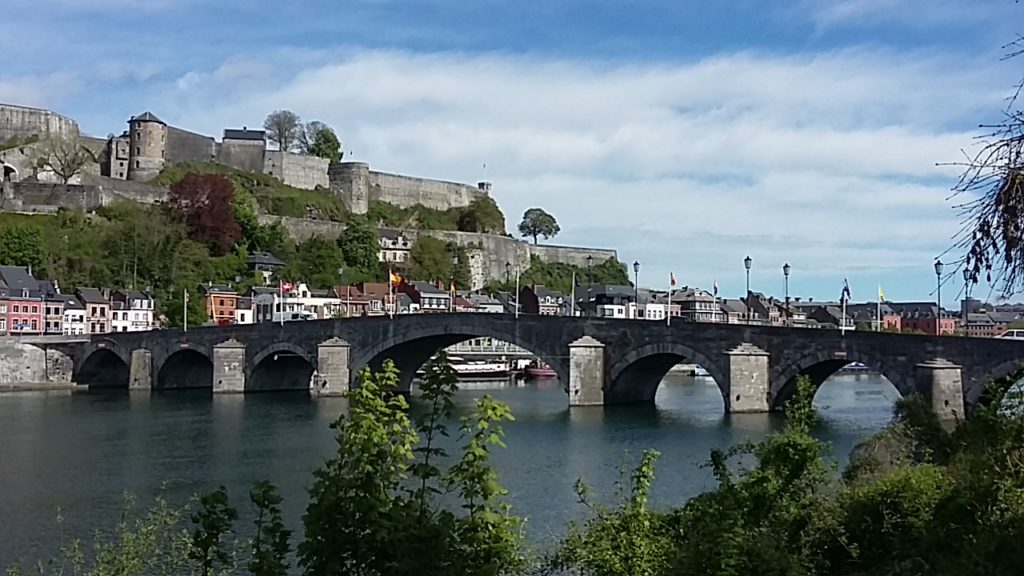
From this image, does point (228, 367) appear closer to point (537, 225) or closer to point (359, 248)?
point (359, 248)

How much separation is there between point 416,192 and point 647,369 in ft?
164

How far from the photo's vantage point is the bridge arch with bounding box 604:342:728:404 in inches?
1476

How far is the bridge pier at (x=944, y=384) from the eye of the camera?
103 feet

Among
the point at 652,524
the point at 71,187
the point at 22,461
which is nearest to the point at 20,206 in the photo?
the point at 71,187

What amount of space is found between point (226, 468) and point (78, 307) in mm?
40117

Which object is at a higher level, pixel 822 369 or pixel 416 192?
pixel 416 192

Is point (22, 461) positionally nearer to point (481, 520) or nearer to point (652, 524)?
point (652, 524)

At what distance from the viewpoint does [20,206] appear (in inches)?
2731

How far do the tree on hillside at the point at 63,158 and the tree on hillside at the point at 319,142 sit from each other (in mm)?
20645

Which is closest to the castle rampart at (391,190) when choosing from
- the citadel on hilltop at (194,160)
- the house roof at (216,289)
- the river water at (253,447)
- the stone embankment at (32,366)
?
the citadel on hilltop at (194,160)

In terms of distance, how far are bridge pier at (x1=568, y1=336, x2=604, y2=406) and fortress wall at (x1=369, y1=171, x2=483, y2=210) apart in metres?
49.3

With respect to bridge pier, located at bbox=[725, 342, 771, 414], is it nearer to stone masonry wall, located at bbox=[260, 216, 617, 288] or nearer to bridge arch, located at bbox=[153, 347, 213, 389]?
bridge arch, located at bbox=[153, 347, 213, 389]

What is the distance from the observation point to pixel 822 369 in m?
37.3

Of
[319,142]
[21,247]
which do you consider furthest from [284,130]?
[21,247]
